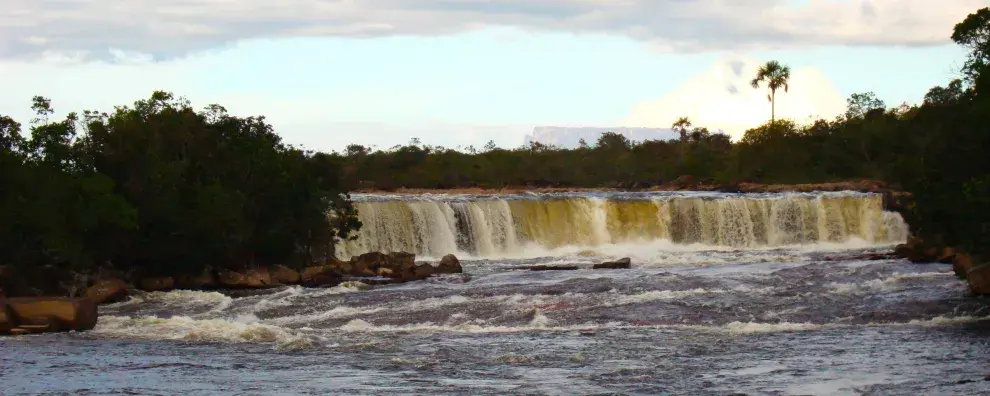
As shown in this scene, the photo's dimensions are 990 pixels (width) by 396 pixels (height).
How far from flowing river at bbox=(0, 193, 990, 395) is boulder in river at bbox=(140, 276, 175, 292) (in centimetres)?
229

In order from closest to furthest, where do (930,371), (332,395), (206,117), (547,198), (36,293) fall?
(332,395) < (930,371) < (36,293) < (206,117) < (547,198)

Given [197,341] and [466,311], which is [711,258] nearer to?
[466,311]

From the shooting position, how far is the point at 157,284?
1761 inches

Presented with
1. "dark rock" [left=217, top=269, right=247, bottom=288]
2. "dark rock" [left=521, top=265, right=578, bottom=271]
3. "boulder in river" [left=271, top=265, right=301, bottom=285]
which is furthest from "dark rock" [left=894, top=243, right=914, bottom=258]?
"dark rock" [left=217, top=269, right=247, bottom=288]

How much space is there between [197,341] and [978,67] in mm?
20734

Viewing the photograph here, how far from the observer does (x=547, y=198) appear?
68.3 m

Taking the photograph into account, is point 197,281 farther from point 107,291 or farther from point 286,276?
point 107,291

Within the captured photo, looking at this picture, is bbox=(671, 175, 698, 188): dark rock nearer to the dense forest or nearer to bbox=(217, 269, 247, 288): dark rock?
the dense forest

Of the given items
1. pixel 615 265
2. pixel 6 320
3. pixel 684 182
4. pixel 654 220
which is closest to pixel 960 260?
pixel 615 265

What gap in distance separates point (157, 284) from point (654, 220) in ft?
97.2

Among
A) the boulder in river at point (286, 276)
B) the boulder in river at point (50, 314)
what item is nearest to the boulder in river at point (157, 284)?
the boulder in river at point (286, 276)

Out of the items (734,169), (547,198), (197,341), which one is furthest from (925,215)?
(734,169)

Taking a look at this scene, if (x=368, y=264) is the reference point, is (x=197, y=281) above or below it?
below

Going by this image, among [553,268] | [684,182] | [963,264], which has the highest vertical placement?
[684,182]
